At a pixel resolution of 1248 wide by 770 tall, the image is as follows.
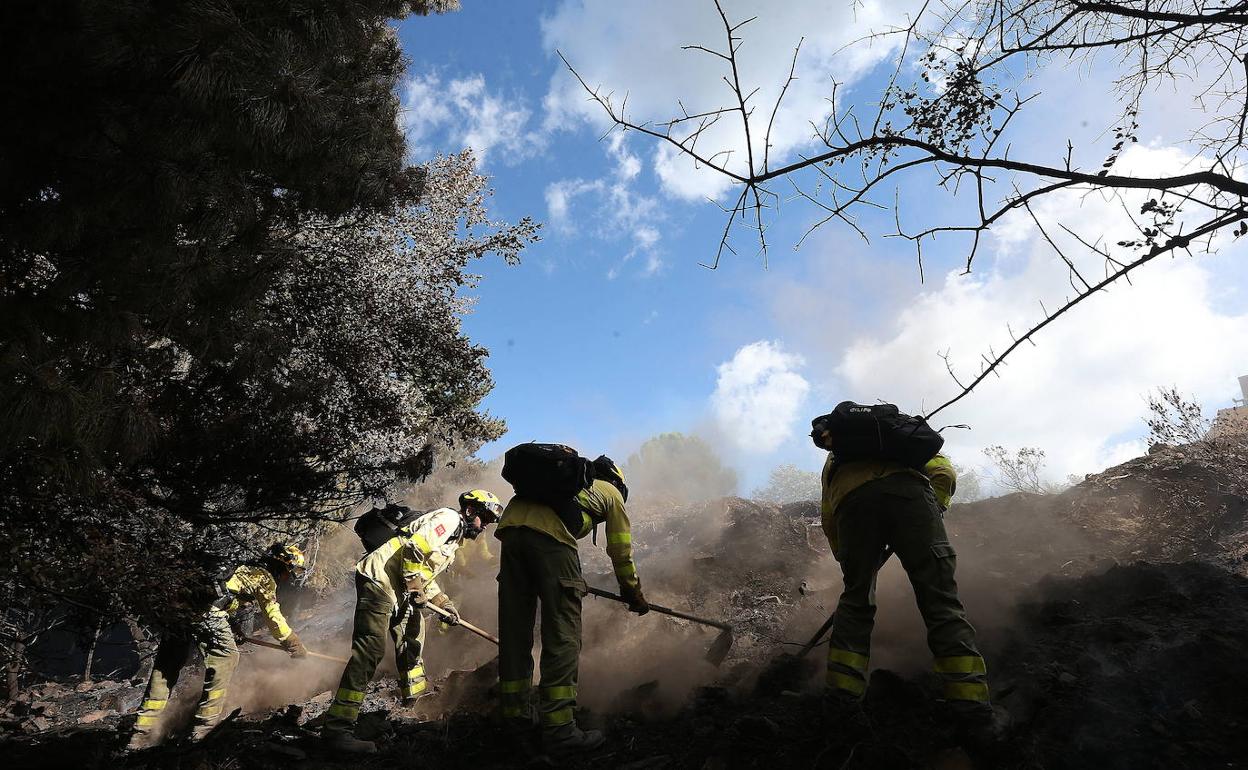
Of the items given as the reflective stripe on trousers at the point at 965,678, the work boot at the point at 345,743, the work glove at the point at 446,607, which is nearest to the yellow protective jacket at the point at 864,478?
the reflective stripe on trousers at the point at 965,678

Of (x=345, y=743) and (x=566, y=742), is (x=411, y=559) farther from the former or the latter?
(x=566, y=742)

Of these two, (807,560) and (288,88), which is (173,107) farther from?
(807,560)

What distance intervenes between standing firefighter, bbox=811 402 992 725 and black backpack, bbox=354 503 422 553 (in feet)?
13.4

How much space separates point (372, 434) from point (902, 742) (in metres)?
7.19

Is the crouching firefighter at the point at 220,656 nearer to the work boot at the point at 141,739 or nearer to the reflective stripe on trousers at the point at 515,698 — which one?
the work boot at the point at 141,739

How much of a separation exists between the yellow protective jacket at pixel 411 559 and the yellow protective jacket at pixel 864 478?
3379 millimetres

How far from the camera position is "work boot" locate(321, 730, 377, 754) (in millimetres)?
4043

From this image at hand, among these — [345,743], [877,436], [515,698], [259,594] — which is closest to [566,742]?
[515,698]

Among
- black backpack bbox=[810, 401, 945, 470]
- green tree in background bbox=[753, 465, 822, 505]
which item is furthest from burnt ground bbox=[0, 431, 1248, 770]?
green tree in background bbox=[753, 465, 822, 505]

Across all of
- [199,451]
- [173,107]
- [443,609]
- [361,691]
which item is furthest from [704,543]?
[173,107]

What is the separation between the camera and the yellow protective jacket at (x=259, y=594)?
6758mm

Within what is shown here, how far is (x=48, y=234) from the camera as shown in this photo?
3.27m

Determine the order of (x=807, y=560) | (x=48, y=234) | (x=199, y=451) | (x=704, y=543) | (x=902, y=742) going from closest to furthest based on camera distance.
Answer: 1. (x=902, y=742)
2. (x=48, y=234)
3. (x=199, y=451)
4. (x=807, y=560)
5. (x=704, y=543)

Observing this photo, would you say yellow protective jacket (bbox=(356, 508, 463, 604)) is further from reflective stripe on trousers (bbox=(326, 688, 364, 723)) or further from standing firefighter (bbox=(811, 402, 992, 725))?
standing firefighter (bbox=(811, 402, 992, 725))
